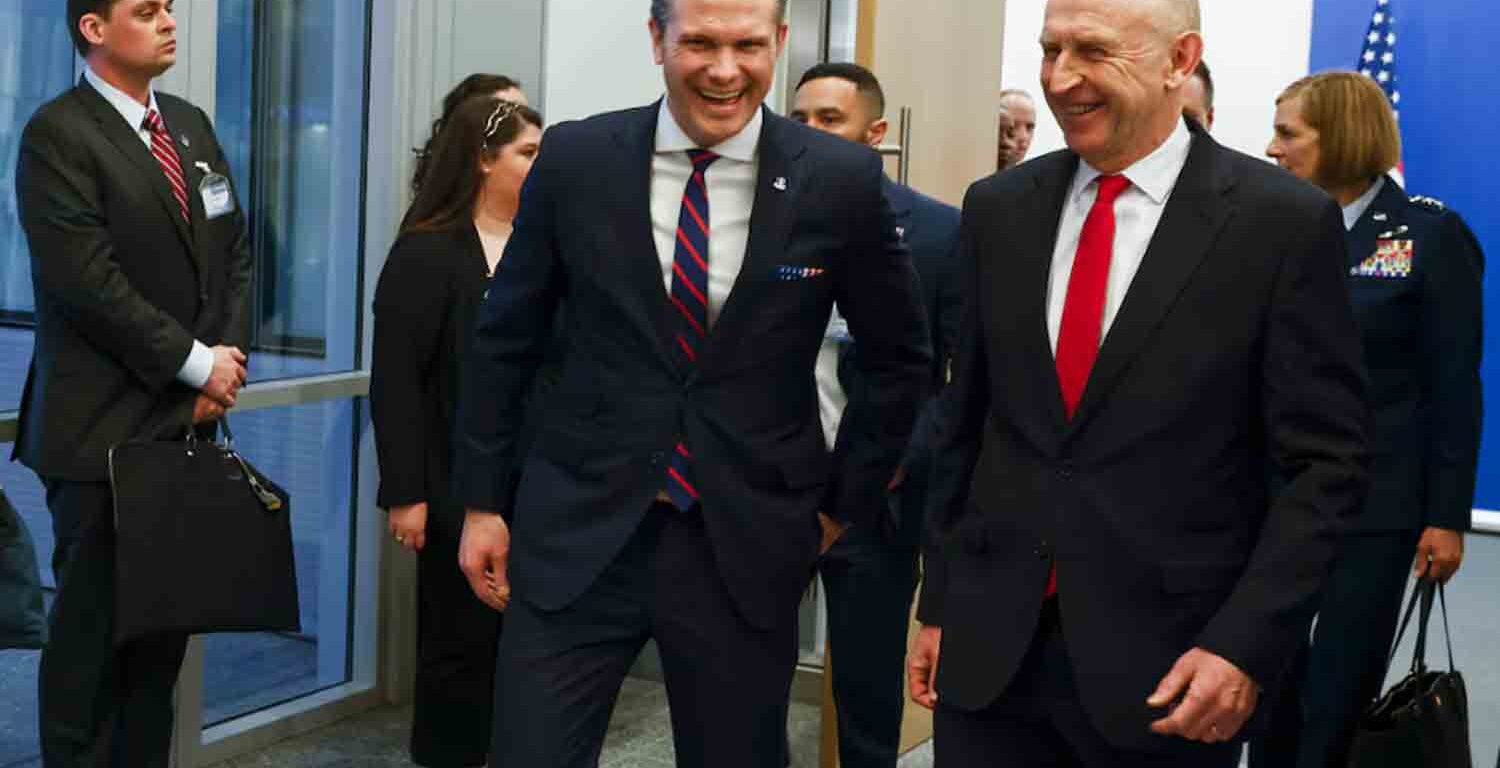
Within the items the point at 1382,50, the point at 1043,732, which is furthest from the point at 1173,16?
the point at 1382,50

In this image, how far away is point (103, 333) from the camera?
11.6 ft

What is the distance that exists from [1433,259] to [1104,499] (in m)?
1.76

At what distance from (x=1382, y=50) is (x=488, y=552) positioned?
7.67 m

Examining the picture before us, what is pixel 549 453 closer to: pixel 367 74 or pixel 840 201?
pixel 840 201

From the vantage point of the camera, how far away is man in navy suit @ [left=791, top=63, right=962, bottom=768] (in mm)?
3846

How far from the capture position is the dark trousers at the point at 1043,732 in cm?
231

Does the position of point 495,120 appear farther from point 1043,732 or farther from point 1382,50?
point 1382,50

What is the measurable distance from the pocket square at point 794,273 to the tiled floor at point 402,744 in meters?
2.22

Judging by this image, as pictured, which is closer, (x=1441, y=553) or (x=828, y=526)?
(x=828, y=526)

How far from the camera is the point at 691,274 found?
2652 millimetres

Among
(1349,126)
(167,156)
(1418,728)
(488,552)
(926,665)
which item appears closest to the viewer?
(926,665)

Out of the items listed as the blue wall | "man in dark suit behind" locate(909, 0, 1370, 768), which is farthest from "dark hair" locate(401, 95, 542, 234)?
the blue wall

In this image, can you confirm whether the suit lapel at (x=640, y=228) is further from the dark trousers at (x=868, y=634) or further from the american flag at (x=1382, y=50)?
the american flag at (x=1382, y=50)

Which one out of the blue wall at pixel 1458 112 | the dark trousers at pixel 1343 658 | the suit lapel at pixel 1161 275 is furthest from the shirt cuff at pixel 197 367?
the blue wall at pixel 1458 112
